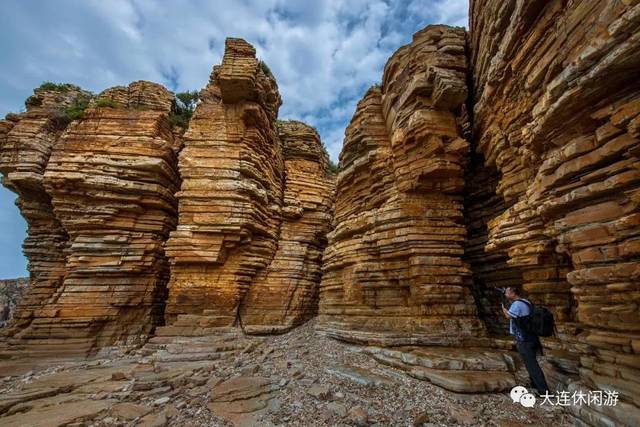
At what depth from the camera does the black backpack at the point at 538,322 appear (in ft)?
17.0

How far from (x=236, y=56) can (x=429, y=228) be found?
43.7 ft

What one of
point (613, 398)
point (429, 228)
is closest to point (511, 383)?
point (613, 398)

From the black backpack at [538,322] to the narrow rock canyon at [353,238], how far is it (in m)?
0.59

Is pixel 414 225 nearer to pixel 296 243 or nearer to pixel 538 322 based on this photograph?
pixel 538 322

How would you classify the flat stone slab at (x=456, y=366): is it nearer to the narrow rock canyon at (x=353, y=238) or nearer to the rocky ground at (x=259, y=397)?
the narrow rock canyon at (x=353, y=238)

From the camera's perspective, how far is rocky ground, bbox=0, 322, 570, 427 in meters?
4.77

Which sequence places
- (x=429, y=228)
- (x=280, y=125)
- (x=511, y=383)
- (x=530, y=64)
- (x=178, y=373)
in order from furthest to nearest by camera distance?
(x=280, y=125), (x=429, y=228), (x=178, y=373), (x=530, y=64), (x=511, y=383)

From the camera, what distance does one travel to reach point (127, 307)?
13.0 m

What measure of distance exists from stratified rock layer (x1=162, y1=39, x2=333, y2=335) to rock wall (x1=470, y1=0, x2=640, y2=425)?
11.1m

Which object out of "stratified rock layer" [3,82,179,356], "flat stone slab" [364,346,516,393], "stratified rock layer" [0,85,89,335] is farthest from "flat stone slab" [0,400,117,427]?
"stratified rock layer" [0,85,89,335]

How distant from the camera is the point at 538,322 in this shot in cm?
523

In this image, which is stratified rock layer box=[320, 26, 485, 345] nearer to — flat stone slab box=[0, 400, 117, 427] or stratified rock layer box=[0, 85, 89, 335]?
flat stone slab box=[0, 400, 117, 427]

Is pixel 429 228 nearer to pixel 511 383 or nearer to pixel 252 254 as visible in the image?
pixel 511 383

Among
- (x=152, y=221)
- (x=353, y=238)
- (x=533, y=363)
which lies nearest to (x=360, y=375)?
(x=533, y=363)
